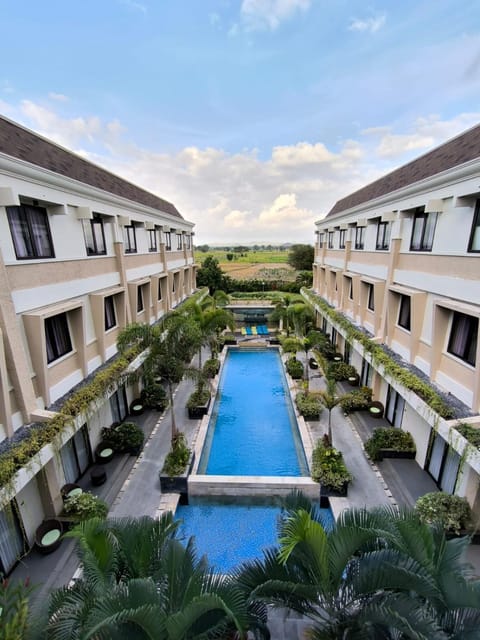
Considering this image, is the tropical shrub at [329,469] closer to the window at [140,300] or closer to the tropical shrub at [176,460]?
the tropical shrub at [176,460]

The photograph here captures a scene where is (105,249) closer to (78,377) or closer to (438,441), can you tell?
(78,377)

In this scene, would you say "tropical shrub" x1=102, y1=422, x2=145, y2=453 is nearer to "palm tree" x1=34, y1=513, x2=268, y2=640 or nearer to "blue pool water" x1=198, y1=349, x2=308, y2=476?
"blue pool water" x1=198, y1=349, x2=308, y2=476

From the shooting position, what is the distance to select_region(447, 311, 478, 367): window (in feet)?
29.1

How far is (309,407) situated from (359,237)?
11087 millimetres

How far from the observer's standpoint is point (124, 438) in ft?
39.0

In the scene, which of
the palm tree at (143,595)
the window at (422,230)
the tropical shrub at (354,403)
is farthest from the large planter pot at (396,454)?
the palm tree at (143,595)

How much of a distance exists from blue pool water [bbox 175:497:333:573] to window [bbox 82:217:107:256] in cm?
1014

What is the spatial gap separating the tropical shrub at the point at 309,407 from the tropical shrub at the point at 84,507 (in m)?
8.88

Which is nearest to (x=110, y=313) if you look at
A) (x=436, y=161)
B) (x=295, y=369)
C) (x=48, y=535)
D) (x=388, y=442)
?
(x=48, y=535)

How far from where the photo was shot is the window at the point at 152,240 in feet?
62.4

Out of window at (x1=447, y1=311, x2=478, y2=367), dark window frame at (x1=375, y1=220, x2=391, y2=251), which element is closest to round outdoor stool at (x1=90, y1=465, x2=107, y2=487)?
window at (x1=447, y1=311, x2=478, y2=367)

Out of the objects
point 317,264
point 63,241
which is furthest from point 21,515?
point 317,264

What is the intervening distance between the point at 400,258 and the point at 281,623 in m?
12.8

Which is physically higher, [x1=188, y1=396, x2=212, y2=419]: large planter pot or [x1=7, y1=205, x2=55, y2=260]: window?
[x1=7, y1=205, x2=55, y2=260]: window
